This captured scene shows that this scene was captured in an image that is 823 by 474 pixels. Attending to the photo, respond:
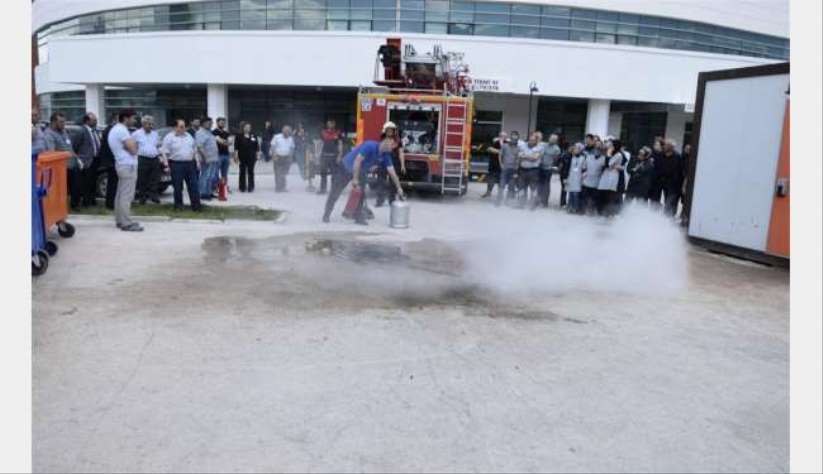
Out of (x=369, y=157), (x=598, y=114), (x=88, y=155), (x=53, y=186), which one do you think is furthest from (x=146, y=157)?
(x=598, y=114)

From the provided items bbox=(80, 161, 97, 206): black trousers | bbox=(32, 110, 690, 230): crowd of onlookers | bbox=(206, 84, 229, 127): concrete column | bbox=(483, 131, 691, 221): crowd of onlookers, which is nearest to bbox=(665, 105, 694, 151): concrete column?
bbox=(32, 110, 690, 230): crowd of onlookers

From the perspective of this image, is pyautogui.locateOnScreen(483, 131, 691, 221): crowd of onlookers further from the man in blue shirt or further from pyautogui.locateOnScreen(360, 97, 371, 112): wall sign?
the man in blue shirt

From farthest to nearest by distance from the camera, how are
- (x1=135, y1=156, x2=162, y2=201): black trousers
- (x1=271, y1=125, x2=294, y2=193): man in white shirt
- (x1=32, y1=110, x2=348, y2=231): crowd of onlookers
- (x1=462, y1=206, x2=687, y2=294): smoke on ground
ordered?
(x1=271, y1=125, x2=294, y2=193): man in white shirt < (x1=135, y1=156, x2=162, y2=201): black trousers < (x1=32, y1=110, x2=348, y2=231): crowd of onlookers < (x1=462, y1=206, x2=687, y2=294): smoke on ground

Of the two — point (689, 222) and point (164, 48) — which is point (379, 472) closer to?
point (689, 222)

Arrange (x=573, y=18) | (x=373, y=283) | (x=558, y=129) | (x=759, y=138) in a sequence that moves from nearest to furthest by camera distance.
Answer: (x=373, y=283) → (x=759, y=138) → (x=573, y=18) → (x=558, y=129)

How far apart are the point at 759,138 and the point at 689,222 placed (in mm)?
1816

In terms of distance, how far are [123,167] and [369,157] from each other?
3775mm

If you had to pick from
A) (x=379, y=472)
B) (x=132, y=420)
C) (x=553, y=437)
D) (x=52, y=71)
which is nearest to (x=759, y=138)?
(x=553, y=437)

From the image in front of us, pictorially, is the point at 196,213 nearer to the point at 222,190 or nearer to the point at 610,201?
the point at 222,190

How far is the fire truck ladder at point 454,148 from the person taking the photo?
46.6 feet

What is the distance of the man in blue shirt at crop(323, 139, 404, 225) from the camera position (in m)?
10.2

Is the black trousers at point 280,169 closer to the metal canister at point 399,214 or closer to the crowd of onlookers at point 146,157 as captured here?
the crowd of onlookers at point 146,157

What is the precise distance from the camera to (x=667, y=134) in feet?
115

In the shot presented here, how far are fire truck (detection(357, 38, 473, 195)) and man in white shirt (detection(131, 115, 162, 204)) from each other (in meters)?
4.95
